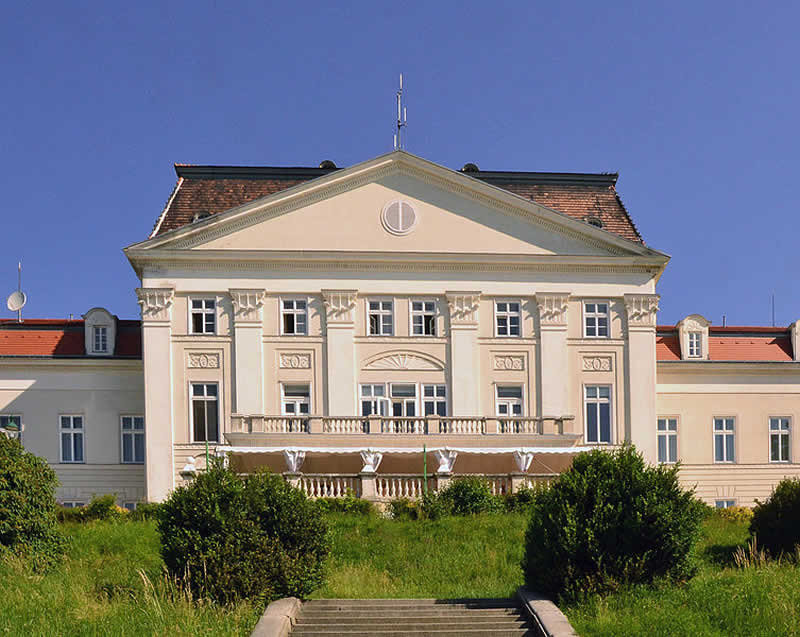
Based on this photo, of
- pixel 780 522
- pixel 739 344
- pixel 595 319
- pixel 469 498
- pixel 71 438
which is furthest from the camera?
pixel 739 344

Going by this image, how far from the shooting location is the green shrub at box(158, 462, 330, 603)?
18.8 m

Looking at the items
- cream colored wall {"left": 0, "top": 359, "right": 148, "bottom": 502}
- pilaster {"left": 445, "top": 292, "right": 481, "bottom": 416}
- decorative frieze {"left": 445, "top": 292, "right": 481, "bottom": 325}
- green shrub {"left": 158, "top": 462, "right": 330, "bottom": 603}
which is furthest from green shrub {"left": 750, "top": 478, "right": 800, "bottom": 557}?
cream colored wall {"left": 0, "top": 359, "right": 148, "bottom": 502}

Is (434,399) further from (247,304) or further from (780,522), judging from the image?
(780,522)

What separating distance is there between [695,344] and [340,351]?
51.2 ft

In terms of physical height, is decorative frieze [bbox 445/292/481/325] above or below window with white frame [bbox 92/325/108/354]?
above

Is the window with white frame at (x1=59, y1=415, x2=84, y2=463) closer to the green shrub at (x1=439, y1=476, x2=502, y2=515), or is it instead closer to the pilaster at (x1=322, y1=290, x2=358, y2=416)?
the pilaster at (x1=322, y1=290, x2=358, y2=416)

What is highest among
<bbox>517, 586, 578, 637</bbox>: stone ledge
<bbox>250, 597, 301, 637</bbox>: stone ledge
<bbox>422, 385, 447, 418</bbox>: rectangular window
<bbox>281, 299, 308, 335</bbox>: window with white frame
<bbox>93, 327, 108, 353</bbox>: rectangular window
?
<bbox>281, 299, 308, 335</bbox>: window with white frame

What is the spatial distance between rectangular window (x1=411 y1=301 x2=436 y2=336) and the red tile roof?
10323mm

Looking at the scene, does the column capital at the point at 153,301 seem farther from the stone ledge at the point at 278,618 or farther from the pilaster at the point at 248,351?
the stone ledge at the point at 278,618

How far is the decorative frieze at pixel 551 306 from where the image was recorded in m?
42.2

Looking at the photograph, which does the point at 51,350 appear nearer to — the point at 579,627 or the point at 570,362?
the point at 570,362

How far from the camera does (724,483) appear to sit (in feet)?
144

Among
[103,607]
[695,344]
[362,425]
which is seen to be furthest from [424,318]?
[103,607]

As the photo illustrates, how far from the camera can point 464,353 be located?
4172 cm
